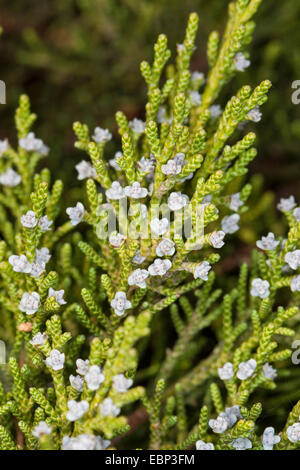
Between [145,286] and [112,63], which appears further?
[112,63]

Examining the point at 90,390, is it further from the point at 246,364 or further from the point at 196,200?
the point at 196,200

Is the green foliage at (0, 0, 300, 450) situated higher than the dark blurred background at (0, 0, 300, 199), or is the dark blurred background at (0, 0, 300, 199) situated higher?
the dark blurred background at (0, 0, 300, 199)

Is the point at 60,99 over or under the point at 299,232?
over

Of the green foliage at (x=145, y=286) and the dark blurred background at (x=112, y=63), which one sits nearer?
the green foliage at (x=145, y=286)

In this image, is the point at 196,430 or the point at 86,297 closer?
the point at 86,297

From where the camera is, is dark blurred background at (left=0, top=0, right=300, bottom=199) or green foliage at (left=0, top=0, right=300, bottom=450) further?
dark blurred background at (left=0, top=0, right=300, bottom=199)

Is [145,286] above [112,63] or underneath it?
underneath

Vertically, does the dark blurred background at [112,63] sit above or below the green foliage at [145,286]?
above

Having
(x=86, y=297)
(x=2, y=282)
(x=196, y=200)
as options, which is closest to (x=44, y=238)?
(x=2, y=282)
